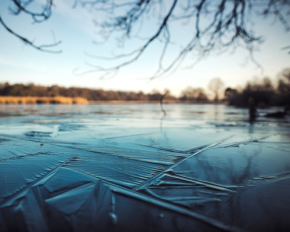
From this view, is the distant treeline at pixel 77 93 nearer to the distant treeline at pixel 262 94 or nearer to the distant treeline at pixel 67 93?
the distant treeline at pixel 67 93

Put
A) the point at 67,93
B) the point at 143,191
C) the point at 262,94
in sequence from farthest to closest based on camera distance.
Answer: the point at 67,93 → the point at 262,94 → the point at 143,191

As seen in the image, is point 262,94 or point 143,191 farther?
point 262,94

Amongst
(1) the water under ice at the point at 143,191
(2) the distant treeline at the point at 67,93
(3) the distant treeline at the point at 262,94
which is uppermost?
(2) the distant treeline at the point at 67,93

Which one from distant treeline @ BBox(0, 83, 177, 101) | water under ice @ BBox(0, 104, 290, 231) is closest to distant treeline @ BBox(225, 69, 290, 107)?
distant treeline @ BBox(0, 83, 177, 101)

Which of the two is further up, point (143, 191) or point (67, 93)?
point (67, 93)

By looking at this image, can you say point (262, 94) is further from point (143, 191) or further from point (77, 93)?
point (77, 93)

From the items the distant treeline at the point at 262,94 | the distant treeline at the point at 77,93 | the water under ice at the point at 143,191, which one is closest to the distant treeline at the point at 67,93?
the distant treeline at the point at 77,93

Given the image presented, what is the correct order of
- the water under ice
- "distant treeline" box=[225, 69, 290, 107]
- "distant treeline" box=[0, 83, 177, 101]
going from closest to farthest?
the water under ice
"distant treeline" box=[225, 69, 290, 107]
"distant treeline" box=[0, 83, 177, 101]

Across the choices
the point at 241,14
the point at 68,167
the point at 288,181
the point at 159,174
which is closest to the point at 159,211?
the point at 159,174

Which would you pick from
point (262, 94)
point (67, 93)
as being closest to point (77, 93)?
point (67, 93)

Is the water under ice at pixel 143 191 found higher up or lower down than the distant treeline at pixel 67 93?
lower down

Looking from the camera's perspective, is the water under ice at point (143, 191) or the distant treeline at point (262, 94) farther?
the distant treeline at point (262, 94)

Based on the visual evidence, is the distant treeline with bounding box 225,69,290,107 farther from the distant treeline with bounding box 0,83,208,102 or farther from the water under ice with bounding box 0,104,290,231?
the water under ice with bounding box 0,104,290,231

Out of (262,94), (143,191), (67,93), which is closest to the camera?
(143,191)
